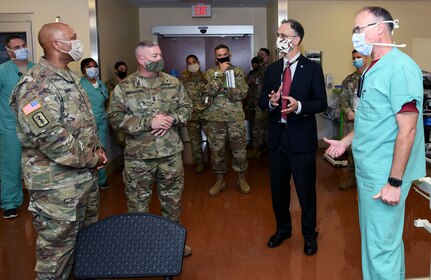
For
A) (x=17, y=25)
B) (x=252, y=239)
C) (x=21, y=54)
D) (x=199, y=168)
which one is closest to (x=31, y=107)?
(x=252, y=239)

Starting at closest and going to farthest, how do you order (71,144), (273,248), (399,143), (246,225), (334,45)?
1. (399,143)
2. (71,144)
3. (273,248)
4. (246,225)
5. (334,45)

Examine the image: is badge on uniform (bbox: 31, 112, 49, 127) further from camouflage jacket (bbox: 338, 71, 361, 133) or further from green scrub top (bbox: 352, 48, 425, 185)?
camouflage jacket (bbox: 338, 71, 361, 133)

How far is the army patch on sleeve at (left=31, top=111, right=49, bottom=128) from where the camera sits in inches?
68.1

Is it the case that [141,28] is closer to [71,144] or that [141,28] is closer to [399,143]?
[71,144]

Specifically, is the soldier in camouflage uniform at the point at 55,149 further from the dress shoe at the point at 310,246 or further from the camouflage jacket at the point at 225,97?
the camouflage jacket at the point at 225,97

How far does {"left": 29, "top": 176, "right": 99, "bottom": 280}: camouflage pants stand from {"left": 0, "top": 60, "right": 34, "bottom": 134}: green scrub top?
2.06m

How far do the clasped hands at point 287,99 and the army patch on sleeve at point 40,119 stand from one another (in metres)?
1.45

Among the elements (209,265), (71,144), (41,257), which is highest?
(71,144)

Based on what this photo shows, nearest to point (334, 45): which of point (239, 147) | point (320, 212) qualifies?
point (239, 147)

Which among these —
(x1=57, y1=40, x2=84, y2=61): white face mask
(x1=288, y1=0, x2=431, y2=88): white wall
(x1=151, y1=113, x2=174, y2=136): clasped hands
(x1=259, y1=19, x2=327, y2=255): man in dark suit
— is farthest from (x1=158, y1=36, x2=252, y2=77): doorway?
(x1=57, y1=40, x2=84, y2=61): white face mask

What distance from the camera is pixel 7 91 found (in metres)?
3.62

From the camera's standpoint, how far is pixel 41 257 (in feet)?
6.18

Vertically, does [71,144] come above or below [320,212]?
above

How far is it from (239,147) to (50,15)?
271 centimetres
